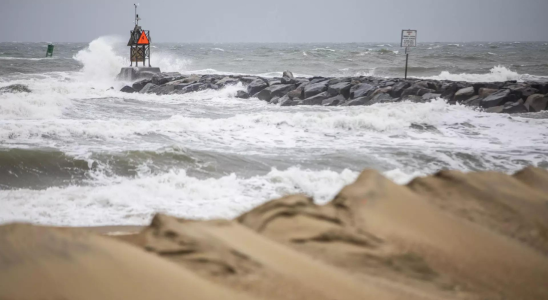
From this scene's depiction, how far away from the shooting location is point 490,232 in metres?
2.43

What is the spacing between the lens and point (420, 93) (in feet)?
48.4

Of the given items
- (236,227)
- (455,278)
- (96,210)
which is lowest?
(96,210)

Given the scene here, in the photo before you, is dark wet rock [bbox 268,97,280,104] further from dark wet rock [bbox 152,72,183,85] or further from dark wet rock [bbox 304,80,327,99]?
dark wet rock [bbox 152,72,183,85]

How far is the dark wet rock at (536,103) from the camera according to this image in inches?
508

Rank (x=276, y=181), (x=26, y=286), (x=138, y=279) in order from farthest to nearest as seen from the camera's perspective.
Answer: (x=276, y=181) < (x=138, y=279) < (x=26, y=286)

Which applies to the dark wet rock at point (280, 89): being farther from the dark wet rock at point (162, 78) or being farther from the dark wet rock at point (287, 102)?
the dark wet rock at point (162, 78)

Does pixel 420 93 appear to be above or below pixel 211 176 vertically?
above

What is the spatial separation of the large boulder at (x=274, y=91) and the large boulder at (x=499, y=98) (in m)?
6.10

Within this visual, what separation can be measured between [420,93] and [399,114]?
4553mm

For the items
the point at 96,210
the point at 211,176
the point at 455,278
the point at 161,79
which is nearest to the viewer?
the point at 455,278

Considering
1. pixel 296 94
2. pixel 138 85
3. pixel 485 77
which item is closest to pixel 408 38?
pixel 296 94

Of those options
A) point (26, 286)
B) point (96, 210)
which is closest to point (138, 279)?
point (26, 286)

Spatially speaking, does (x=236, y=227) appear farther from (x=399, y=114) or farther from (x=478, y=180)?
(x=399, y=114)

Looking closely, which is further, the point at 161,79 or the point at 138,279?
the point at 161,79
